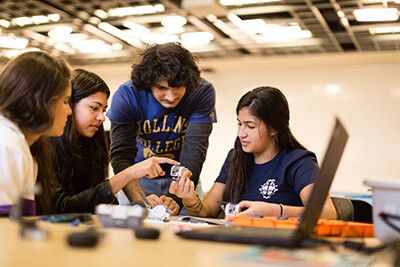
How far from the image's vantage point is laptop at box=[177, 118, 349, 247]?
41.9 inches

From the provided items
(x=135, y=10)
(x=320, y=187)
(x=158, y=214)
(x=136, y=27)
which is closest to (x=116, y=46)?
(x=136, y=27)

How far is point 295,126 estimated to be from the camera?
631 cm

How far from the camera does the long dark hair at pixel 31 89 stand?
1.60 meters

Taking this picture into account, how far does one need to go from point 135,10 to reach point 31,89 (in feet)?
9.52

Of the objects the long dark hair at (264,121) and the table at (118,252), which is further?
the long dark hair at (264,121)

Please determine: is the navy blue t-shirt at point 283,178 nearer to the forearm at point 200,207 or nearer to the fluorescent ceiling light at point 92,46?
the forearm at point 200,207

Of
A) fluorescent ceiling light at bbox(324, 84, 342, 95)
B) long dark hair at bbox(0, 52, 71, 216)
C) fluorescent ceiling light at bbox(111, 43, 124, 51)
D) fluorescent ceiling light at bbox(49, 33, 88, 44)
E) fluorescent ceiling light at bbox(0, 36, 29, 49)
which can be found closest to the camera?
long dark hair at bbox(0, 52, 71, 216)

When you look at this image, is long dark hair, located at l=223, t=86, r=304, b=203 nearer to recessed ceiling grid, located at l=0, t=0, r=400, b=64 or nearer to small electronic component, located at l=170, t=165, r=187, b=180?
small electronic component, located at l=170, t=165, r=187, b=180

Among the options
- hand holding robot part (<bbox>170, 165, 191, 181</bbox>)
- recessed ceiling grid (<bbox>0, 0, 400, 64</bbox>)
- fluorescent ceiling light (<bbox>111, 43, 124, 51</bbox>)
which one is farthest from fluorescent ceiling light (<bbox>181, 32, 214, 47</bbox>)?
hand holding robot part (<bbox>170, 165, 191, 181</bbox>)

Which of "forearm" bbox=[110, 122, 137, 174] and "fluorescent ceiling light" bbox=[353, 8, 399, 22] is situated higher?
"fluorescent ceiling light" bbox=[353, 8, 399, 22]

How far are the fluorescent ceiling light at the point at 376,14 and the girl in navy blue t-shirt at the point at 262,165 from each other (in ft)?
7.24

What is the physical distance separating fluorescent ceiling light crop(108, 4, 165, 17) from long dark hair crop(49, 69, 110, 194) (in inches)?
81.0

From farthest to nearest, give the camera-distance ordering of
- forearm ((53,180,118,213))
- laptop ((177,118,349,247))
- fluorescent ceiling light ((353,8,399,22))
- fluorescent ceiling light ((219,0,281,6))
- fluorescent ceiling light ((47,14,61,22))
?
1. fluorescent ceiling light ((47,14,61,22))
2. fluorescent ceiling light ((353,8,399,22))
3. fluorescent ceiling light ((219,0,281,6))
4. forearm ((53,180,118,213))
5. laptop ((177,118,349,247))

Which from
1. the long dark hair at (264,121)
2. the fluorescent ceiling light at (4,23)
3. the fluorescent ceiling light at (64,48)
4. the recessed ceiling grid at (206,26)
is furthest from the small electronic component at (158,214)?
the fluorescent ceiling light at (64,48)
